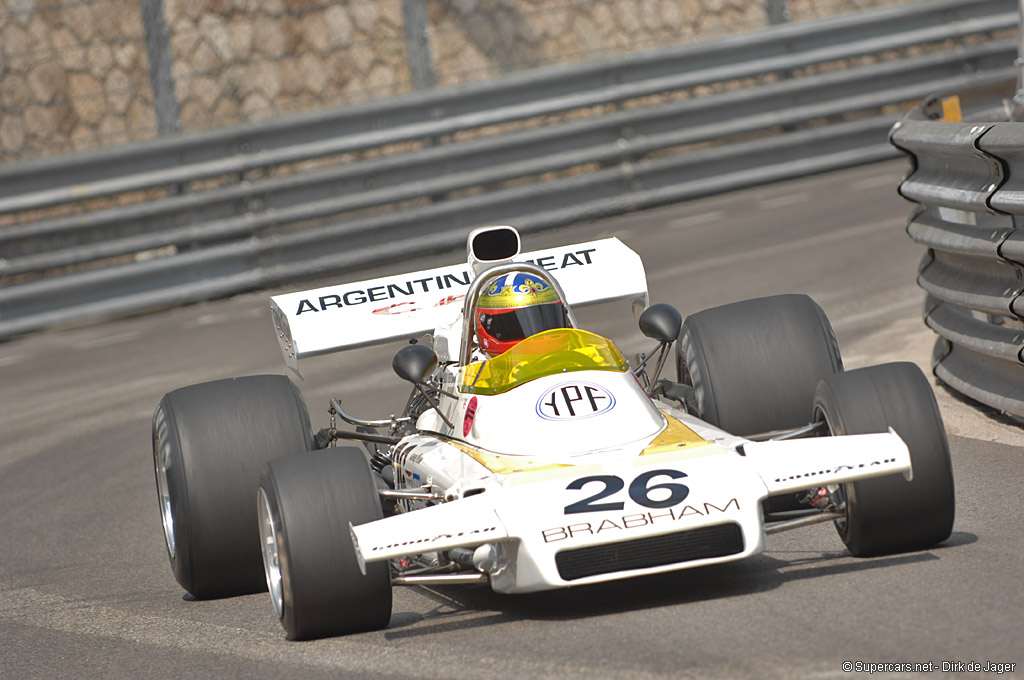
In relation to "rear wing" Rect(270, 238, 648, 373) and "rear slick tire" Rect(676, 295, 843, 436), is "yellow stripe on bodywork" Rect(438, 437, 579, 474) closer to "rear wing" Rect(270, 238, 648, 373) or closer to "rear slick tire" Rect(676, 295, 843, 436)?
"rear slick tire" Rect(676, 295, 843, 436)

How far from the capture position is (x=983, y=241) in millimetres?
7805

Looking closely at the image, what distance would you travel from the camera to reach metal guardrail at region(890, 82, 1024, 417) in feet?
24.6

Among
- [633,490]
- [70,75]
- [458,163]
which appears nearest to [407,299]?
[633,490]

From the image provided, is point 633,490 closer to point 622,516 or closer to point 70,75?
point 622,516

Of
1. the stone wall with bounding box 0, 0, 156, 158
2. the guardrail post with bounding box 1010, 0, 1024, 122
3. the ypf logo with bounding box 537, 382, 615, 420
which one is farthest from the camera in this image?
the stone wall with bounding box 0, 0, 156, 158

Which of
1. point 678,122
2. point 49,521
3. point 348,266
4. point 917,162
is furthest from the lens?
point 678,122

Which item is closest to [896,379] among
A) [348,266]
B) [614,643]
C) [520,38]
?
[614,643]

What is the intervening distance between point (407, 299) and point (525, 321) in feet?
3.86

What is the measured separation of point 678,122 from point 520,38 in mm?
2501

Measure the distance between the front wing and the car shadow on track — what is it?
0.24 m

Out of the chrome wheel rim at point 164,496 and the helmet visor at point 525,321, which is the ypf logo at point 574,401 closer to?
the helmet visor at point 525,321

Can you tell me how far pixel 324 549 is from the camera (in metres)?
5.49

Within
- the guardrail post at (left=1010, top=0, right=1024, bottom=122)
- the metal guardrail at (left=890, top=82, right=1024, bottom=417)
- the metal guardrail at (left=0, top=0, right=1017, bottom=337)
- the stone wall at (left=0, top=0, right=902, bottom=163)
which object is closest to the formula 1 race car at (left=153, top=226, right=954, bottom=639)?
the metal guardrail at (left=890, top=82, right=1024, bottom=417)

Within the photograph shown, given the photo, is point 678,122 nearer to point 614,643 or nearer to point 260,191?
point 260,191
